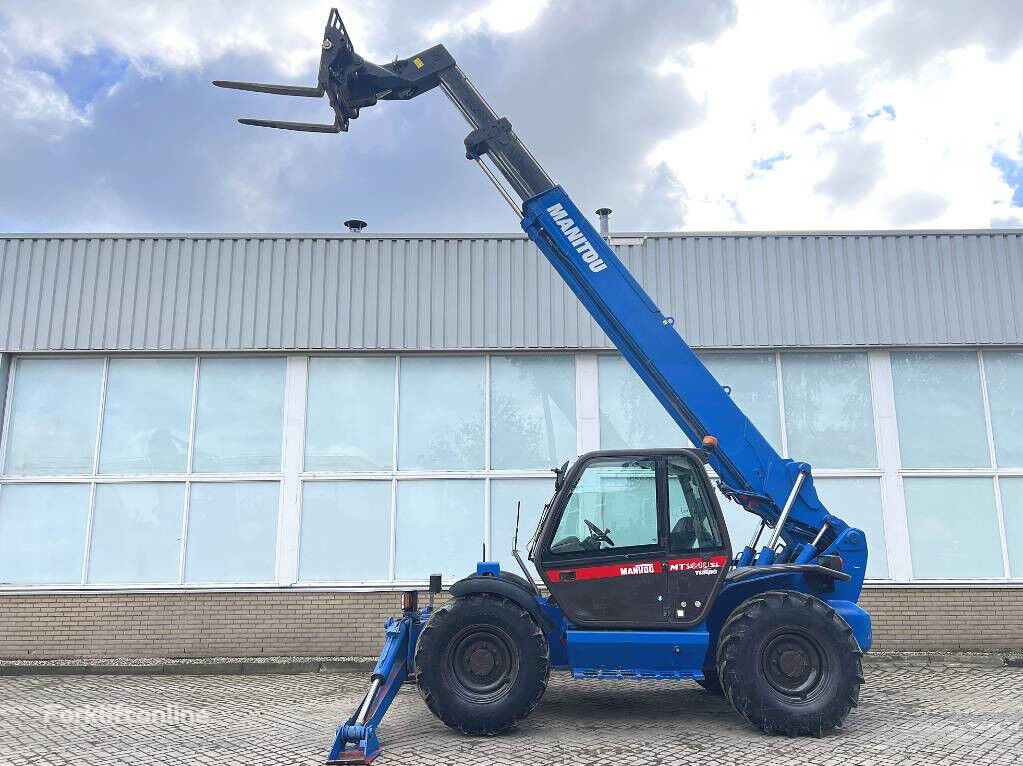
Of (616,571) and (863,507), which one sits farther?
(863,507)

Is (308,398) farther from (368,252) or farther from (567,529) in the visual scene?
(567,529)

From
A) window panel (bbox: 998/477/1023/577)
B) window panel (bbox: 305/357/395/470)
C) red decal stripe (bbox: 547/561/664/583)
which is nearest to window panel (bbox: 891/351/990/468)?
window panel (bbox: 998/477/1023/577)

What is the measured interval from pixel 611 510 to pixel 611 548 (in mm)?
332

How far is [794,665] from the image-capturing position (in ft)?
20.2

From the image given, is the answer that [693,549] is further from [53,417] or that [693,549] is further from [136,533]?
[53,417]

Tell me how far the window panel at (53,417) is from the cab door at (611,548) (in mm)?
7860

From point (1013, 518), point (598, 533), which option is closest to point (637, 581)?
point (598, 533)

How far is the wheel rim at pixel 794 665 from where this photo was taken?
20.2 feet

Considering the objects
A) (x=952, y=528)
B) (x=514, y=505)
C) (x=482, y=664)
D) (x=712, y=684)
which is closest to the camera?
(x=482, y=664)

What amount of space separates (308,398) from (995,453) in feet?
32.9

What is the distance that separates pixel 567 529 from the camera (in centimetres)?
657

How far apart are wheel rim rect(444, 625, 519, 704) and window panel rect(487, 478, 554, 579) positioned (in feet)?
14.1

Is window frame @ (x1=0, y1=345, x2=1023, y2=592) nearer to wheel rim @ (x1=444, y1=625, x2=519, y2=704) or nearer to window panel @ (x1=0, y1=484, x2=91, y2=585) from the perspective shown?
window panel @ (x1=0, y1=484, x2=91, y2=585)

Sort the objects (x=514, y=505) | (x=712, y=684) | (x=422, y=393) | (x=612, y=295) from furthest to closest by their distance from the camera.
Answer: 1. (x=422, y=393)
2. (x=514, y=505)
3. (x=712, y=684)
4. (x=612, y=295)
